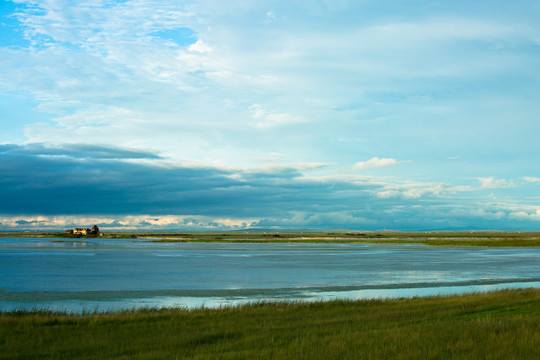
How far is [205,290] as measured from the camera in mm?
29188

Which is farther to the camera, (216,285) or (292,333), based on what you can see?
(216,285)

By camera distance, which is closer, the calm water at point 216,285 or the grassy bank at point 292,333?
the grassy bank at point 292,333

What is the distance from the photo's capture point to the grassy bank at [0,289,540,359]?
10.5 metres

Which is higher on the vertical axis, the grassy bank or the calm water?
the grassy bank

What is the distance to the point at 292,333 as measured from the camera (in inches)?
533

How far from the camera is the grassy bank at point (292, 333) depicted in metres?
10.5

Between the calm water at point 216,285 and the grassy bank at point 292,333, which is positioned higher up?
the grassy bank at point 292,333

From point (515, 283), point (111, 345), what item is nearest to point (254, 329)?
point (111, 345)

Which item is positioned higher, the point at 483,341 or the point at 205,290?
the point at 483,341

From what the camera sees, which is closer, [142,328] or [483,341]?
[483,341]

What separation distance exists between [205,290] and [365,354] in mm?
20100

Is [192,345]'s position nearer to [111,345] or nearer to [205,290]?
[111,345]

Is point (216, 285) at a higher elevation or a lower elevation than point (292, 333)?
lower

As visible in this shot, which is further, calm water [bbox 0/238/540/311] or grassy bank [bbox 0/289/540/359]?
calm water [bbox 0/238/540/311]
